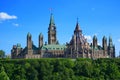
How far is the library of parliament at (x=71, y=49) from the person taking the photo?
136375 millimetres

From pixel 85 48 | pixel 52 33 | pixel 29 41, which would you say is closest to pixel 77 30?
pixel 85 48

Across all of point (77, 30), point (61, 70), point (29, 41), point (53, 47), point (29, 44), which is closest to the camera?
point (61, 70)

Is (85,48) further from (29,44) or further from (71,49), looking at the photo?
(29,44)

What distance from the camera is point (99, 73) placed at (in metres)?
97.0

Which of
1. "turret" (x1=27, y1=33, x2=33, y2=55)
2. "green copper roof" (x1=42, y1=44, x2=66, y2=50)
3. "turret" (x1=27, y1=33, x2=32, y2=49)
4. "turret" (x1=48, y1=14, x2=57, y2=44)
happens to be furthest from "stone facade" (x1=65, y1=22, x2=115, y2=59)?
"turret" (x1=48, y1=14, x2=57, y2=44)

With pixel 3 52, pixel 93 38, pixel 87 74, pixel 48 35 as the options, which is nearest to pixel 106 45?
pixel 93 38

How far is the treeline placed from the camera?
93.3 m

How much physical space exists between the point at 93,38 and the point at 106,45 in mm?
6781

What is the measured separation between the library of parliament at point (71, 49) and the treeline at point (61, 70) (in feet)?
104

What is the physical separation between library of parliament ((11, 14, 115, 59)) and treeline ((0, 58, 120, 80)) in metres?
31.6

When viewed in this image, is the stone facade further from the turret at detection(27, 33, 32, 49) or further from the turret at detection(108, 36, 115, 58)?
the turret at detection(27, 33, 32, 49)

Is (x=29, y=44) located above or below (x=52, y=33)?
below

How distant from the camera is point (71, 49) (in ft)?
447

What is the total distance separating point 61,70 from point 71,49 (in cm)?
3954
